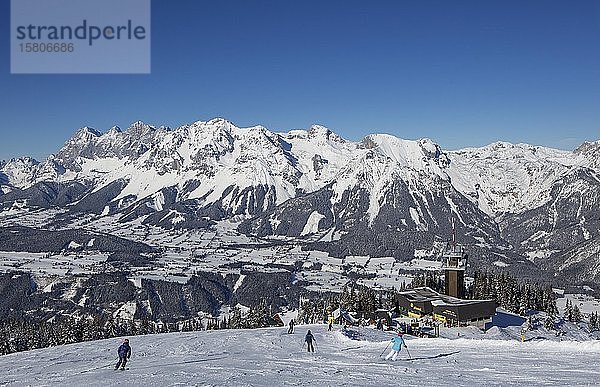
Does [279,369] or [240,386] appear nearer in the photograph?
[240,386]

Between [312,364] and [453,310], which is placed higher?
[312,364]

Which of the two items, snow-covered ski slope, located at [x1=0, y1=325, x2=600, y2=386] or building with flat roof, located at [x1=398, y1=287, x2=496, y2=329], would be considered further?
building with flat roof, located at [x1=398, y1=287, x2=496, y2=329]

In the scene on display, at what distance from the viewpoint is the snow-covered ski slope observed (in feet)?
95.2

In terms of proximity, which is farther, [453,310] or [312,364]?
[453,310]

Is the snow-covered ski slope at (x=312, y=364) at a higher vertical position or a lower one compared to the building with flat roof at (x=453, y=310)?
higher

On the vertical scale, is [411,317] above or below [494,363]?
below

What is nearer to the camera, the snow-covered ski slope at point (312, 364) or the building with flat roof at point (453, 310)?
the snow-covered ski slope at point (312, 364)

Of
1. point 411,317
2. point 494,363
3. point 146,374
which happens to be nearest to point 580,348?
point 494,363

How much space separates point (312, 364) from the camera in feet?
117

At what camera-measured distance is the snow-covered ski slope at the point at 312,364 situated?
29.0 meters

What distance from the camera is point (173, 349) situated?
157 ft

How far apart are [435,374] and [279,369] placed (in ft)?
28.9

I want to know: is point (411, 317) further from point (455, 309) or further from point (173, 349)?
point (173, 349)

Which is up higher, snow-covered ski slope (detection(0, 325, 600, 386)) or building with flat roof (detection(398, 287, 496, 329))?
snow-covered ski slope (detection(0, 325, 600, 386))
